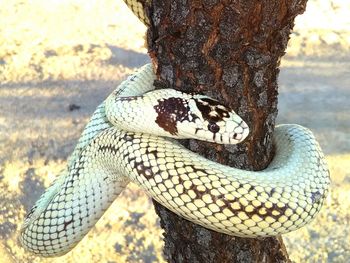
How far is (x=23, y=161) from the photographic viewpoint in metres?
5.88

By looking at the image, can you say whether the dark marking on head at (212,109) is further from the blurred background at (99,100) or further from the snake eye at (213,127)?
the blurred background at (99,100)

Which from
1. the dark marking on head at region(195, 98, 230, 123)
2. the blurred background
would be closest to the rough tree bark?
the dark marking on head at region(195, 98, 230, 123)

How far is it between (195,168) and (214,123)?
189mm

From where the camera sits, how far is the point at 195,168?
2430mm

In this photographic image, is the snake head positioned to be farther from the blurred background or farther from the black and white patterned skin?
the blurred background

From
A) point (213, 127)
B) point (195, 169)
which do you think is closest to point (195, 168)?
point (195, 169)

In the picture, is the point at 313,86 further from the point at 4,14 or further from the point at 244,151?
the point at 244,151

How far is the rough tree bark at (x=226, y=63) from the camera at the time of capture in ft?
7.50

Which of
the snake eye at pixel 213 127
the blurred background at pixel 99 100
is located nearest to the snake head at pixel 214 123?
the snake eye at pixel 213 127

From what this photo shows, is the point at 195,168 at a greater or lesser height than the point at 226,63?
lesser

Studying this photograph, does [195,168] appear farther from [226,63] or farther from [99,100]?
[99,100]

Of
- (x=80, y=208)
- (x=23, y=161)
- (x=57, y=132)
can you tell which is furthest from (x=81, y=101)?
(x=80, y=208)

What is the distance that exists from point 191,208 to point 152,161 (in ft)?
0.88

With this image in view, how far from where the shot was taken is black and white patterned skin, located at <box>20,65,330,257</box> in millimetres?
2369
